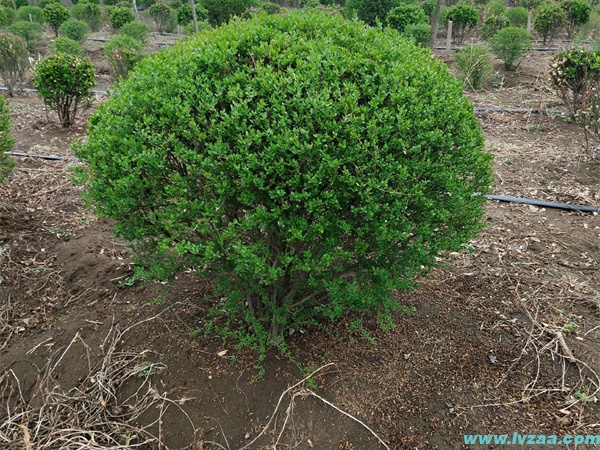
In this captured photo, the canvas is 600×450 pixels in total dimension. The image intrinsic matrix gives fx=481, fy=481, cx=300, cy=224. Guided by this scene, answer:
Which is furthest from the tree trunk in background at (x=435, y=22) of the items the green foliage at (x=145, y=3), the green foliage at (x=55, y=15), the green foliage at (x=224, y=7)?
the green foliage at (x=145, y=3)

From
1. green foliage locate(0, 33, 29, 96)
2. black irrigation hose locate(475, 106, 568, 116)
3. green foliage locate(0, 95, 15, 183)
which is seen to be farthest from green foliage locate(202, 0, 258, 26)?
green foliage locate(0, 95, 15, 183)

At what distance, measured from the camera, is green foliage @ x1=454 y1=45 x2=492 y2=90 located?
880cm

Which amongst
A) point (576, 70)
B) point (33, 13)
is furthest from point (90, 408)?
point (33, 13)

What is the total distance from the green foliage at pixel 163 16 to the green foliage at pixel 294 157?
1603 centimetres

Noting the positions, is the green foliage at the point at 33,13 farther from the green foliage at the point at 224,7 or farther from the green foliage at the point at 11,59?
the green foliage at the point at 11,59

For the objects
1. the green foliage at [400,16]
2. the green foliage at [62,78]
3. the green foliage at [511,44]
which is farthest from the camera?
the green foliage at [400,16]

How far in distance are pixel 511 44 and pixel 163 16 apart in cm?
1204

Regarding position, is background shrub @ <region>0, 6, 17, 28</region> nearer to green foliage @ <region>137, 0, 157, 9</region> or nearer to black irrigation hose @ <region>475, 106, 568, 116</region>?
green foliage @ <region>137, 0, 157, 9</region>

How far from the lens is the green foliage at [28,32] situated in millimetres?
12984

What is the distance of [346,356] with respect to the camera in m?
2.74

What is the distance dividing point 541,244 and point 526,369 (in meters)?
1.46

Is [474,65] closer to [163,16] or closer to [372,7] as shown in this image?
[372,7]

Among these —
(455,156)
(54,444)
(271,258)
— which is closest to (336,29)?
(455,156)

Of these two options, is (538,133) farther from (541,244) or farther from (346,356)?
(346,356)
